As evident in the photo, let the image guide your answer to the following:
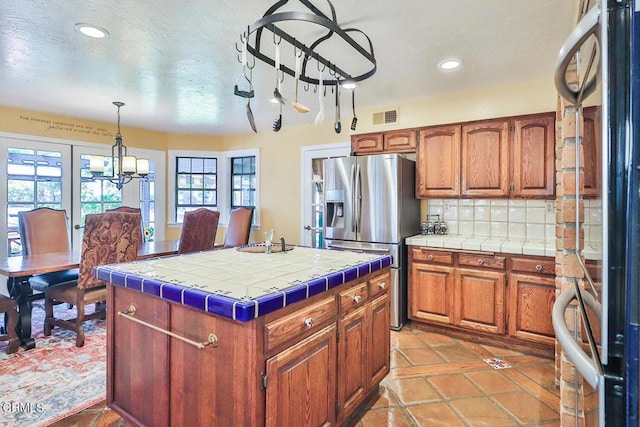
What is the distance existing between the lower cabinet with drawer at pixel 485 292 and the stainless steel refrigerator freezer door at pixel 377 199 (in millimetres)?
345

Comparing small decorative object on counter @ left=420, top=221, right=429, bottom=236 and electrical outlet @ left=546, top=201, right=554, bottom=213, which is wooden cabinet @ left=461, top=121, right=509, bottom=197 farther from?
small decorative object on counter @ left=420, top=221, right=429, bottom=236

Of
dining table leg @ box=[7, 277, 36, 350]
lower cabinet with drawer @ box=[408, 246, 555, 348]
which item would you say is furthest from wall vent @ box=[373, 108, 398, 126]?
dining table leg @ box=[7, 277, 36, 350]

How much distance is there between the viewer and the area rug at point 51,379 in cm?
199

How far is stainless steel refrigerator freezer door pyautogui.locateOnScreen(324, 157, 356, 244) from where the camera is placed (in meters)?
3.56

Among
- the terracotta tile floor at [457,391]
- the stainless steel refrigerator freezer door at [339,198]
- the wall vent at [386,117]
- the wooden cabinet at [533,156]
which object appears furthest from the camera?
the wall vent at [386,117]

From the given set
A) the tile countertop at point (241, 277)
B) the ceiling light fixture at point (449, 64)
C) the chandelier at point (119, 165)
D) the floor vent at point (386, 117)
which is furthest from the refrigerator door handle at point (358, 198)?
the chandelier at point (119, 165)

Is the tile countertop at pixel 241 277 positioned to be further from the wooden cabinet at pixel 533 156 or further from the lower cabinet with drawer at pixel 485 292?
the wooden cabinet at pixel 533 156

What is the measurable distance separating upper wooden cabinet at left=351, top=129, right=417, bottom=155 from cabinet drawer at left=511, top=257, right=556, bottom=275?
4.97 ft

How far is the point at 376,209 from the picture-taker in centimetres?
339

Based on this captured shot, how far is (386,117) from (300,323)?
3048 mm

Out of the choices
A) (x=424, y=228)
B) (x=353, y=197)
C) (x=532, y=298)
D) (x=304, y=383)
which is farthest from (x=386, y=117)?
(x=304, y=383)

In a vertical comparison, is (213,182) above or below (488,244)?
above

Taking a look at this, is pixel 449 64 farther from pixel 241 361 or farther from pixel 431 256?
pixel 241 361

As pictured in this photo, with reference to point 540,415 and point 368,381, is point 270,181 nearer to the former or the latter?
point 368,381
